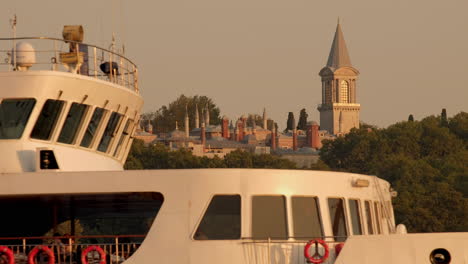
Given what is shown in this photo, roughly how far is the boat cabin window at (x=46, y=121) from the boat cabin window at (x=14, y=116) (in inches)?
10.0

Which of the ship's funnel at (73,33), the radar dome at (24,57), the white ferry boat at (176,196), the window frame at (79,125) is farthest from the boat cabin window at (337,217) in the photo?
the ship's funnel at (73,33)

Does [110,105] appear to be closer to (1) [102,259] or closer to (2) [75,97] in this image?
(2) [75,97]

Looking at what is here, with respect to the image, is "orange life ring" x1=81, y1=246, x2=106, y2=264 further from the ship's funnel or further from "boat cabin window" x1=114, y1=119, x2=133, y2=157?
the ship's funnel

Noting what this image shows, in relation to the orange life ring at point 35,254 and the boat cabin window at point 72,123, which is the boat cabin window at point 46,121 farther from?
the orange life ring at point 35,254

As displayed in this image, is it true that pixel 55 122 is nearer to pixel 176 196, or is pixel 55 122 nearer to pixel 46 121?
pixel 46 121

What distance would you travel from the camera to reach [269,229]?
2327 cm

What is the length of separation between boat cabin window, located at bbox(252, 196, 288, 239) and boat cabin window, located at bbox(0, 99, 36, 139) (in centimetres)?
517

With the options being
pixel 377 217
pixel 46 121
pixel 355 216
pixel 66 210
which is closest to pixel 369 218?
pixel 377 217

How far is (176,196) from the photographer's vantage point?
23328mm

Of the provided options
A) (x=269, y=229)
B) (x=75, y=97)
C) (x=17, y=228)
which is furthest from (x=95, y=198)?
(x=17, y=228)

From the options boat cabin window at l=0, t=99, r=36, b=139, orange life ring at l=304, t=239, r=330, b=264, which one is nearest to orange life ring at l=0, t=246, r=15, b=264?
boat cabin window at l=0, t=99, r=36, b=139

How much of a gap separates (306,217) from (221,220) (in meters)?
1.56

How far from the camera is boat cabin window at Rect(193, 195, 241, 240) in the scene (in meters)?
23.2

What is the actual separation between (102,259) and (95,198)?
2.32 m
